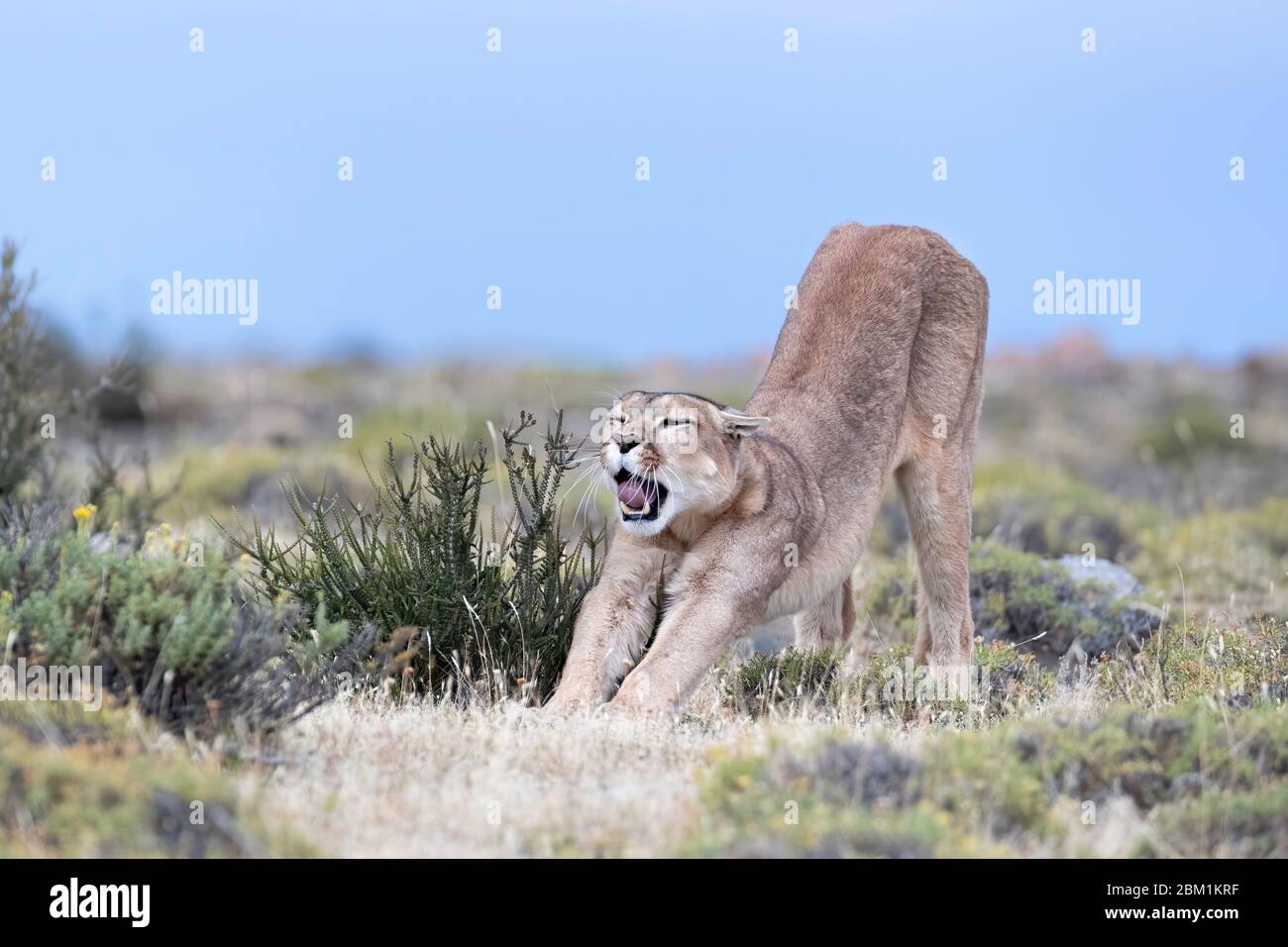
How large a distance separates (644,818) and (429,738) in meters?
1.19

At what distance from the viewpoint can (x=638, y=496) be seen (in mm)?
6727

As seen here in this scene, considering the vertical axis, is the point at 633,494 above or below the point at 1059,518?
above

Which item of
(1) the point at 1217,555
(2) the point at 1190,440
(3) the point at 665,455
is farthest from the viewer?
(2) the point at 1190,440

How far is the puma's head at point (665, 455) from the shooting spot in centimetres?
663

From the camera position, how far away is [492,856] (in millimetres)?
4598

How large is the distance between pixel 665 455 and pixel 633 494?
22cm

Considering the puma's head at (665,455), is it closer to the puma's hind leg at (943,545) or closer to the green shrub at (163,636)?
the green shrub at (163,636)

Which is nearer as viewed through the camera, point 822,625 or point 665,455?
point 665,455

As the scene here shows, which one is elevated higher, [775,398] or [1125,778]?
[775,398]

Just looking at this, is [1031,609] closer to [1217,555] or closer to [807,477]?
[807,477]

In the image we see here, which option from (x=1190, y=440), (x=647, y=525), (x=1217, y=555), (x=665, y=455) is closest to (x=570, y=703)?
(x=647, y=525)

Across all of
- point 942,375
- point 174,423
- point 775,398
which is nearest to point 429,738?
point 775,398
